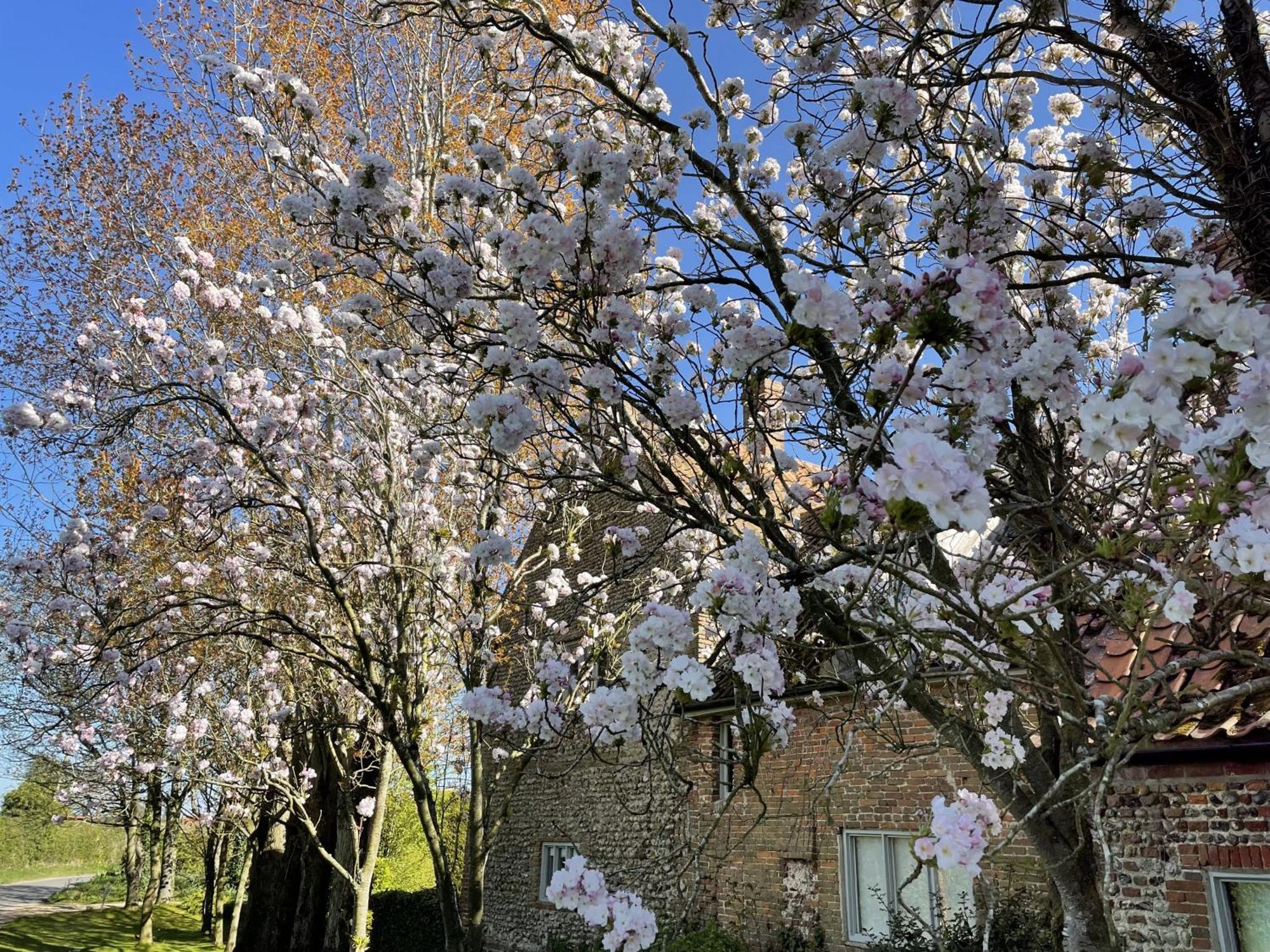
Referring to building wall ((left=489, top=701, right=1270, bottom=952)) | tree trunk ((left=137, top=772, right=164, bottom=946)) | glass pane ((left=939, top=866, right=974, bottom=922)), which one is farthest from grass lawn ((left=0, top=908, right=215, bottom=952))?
glass pane ((left=939, top=866, right=974, bottom=922))

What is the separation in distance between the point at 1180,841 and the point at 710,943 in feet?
16.3

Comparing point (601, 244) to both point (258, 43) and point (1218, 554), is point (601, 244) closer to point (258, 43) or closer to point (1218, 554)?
point (1218, 554)

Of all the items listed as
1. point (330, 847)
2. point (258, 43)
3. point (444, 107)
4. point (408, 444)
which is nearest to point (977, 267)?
point (408, 444)

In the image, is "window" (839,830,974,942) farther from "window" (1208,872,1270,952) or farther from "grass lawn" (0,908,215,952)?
"grass lawn" (0,908,215,952)

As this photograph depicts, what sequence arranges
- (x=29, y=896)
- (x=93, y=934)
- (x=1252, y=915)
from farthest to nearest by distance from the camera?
(x=29, y=896), (x=93, y=934), (x=1252, y=915)

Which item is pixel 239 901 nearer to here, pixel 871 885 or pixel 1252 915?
pixel 871 885

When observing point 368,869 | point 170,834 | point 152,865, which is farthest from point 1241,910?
point 170,834

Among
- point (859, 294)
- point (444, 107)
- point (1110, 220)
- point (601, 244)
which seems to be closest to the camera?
point (601, 244)

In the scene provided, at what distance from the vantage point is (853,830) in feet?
26.1

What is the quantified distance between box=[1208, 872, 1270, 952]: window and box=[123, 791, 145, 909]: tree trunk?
15091mm

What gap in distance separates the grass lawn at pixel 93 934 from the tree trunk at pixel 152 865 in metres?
0.25

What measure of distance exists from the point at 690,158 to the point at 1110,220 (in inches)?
83.8

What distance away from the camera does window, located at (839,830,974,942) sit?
7.36m

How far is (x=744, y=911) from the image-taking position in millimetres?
8867
